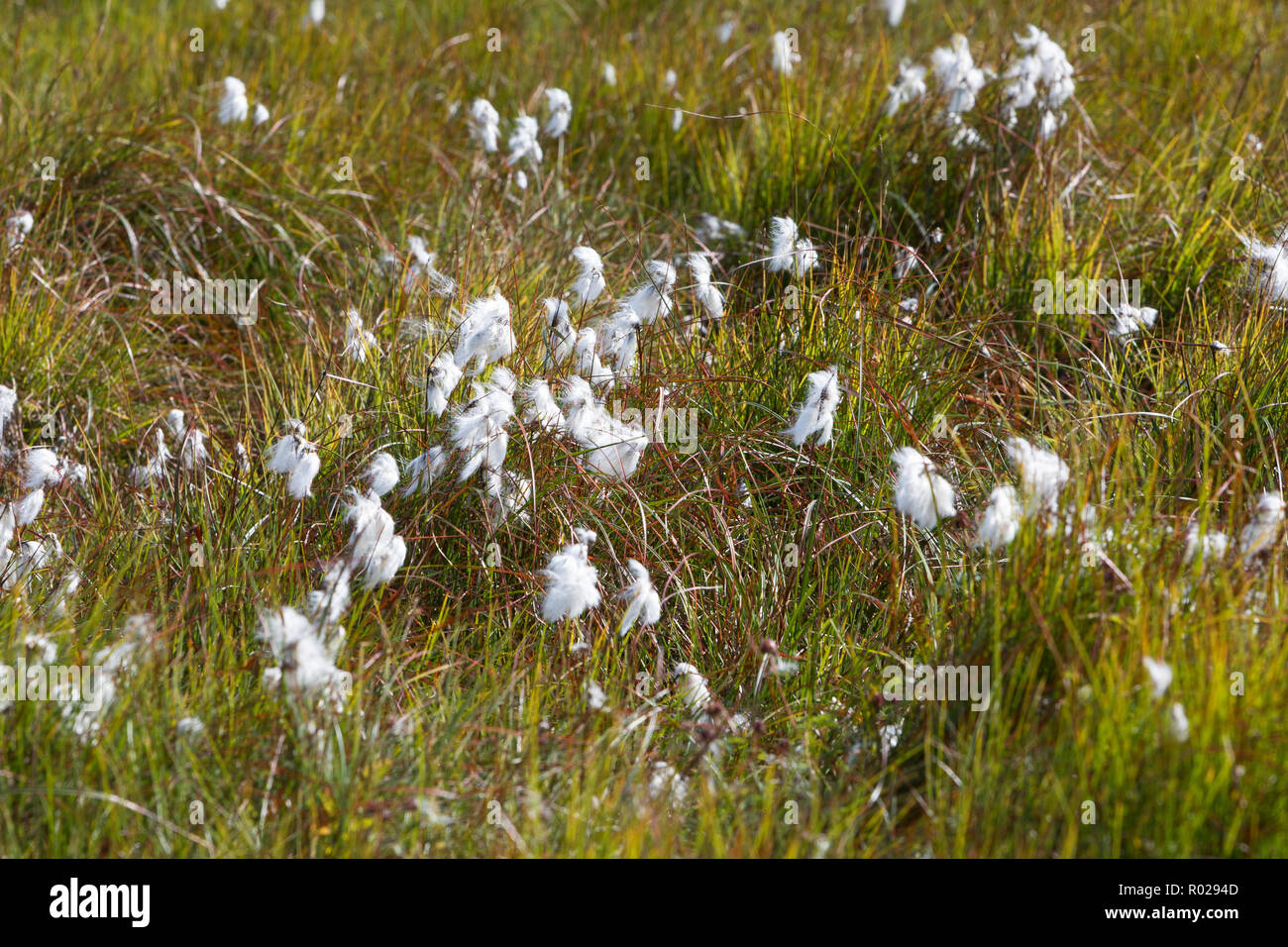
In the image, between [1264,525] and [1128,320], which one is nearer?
[1264,525]

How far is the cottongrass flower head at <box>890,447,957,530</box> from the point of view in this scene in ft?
8.63

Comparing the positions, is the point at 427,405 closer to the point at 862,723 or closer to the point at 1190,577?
the point at 862,723

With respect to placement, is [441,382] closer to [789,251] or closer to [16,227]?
[789,251]

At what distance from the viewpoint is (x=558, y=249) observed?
439 cm

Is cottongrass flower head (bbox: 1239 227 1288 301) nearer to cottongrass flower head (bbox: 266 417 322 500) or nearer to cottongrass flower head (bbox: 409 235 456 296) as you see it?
cottongrass flower head (bbox: 409 235 456 296)

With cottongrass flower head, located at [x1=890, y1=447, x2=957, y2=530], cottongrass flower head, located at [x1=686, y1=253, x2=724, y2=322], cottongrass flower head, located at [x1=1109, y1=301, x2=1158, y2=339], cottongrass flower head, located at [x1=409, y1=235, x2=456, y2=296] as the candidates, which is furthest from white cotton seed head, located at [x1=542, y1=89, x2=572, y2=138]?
cottongrass flower head, located at [x1=890, y1=447, x2=957, y2=530]

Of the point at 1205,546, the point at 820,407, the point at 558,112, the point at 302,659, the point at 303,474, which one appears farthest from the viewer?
the point at 558,112

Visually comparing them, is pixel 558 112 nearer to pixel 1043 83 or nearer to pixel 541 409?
pixel 1043 83

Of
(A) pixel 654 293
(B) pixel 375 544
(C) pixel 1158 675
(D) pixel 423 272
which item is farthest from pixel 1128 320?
(B) pixel 375 544

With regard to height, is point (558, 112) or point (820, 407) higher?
point (558, 112)

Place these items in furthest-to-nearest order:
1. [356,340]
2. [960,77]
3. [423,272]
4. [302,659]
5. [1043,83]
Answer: [1043,83], [960,77], [423,272], [356,340], [302,659]

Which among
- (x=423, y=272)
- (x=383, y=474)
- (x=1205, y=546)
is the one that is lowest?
(x=1205, y=546)

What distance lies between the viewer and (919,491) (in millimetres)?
2643

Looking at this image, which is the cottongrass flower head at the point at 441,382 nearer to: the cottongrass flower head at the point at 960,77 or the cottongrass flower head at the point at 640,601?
the cottongrass flower head at the point at 640,601
